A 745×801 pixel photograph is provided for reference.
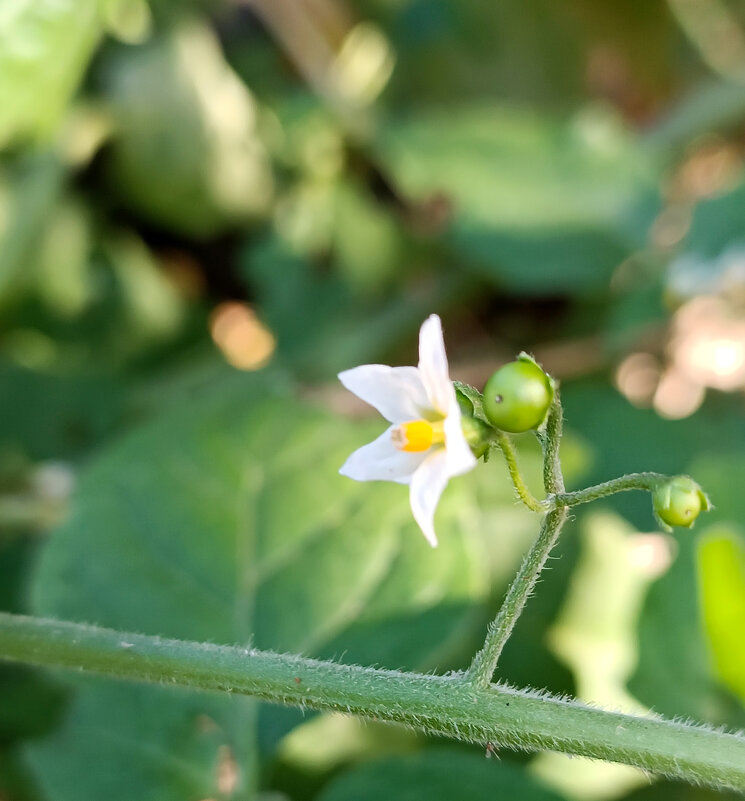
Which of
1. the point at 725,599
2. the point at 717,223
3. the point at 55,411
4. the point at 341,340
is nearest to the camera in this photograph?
the point at 725,599

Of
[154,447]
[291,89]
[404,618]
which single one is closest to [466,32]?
[291,89]

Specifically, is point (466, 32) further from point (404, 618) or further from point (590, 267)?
point (404, 618)

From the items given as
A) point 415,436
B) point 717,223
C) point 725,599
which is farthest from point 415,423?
point 717,223

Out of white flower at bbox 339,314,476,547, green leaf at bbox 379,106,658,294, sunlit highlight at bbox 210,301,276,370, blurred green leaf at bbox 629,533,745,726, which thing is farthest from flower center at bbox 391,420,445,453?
sunlit highlight at bbox 210,301,276,370

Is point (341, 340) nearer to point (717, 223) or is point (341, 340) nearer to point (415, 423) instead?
point (717, 223)

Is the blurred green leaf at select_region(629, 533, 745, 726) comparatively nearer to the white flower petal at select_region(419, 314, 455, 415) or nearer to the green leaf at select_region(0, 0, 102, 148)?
the white flower petal at select_region(419, 314, 455, 415)
